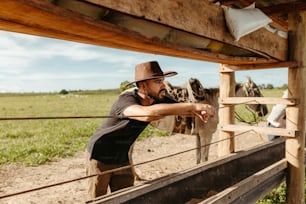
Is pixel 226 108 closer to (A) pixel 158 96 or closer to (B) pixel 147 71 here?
(A) pixel 158 96

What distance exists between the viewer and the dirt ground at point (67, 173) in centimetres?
507

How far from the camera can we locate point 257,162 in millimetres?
4508

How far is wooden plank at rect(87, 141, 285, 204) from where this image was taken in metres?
2.52

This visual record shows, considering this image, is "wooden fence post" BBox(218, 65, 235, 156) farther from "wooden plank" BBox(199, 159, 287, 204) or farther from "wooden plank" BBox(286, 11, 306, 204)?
"wooden plank" BBox(199, 159, 287, 204)

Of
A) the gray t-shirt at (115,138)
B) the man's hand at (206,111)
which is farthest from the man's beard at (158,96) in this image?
the man's hand at (206,111)

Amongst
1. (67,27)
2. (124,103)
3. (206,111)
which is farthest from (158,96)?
(67,27)

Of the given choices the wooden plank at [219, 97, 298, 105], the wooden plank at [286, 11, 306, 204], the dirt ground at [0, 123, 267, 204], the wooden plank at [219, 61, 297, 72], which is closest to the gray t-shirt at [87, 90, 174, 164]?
the wooden plank at [219, 97, 298, 105]

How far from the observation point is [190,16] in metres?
2.14

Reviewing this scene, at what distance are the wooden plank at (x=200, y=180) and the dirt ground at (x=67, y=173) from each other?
223cm

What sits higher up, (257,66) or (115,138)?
(257,66)

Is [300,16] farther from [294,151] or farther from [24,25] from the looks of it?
[24,25]

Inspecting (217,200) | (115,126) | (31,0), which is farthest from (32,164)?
(31,0)

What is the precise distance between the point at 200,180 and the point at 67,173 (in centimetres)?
380

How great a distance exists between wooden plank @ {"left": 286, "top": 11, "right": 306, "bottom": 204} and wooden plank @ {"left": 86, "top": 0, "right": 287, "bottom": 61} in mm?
892
